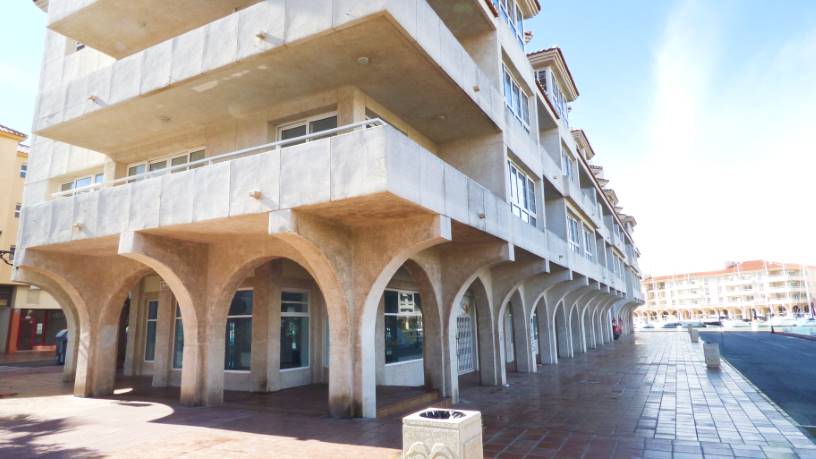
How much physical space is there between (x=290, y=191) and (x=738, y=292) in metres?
142

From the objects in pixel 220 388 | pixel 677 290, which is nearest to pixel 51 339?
pixel 220 388

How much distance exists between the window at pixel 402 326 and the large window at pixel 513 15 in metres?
10.5

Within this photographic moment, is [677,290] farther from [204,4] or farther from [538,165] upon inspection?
[204,4]

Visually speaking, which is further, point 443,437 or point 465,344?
point 465,344

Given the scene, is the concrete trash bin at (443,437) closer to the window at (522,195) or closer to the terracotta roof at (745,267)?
the window at (522,195)

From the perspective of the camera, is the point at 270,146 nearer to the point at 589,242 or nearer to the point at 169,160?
the point at 169,160

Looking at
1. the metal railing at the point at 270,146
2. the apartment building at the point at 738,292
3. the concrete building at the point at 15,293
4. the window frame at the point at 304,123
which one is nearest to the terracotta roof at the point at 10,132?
the concrete building at the point at 15,293

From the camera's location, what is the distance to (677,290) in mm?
131750

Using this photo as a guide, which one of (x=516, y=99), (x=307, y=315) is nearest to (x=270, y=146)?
(x=307, y=315)

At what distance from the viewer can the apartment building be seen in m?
117

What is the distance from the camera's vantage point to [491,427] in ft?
31.0

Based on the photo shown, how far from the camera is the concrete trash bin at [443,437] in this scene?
16.5ft

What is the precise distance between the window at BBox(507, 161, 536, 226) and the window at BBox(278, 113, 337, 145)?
636 cm

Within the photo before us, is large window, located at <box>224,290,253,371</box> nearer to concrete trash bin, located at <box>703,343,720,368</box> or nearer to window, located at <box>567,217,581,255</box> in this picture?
window, located at <box>567,217,581,255</box>
